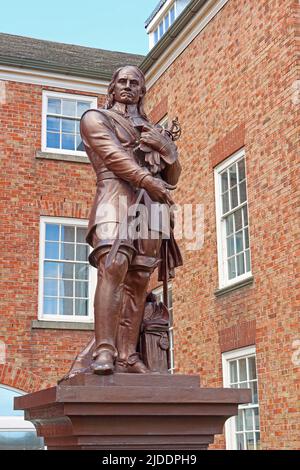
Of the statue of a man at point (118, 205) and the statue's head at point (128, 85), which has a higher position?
the statue's head at point (128, 85)

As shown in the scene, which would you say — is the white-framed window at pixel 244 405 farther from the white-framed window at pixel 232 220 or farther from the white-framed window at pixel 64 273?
the white-framed window at pixel 64 273

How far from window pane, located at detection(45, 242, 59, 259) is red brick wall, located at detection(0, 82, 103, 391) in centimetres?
24

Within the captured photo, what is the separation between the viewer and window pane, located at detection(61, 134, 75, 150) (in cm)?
1478

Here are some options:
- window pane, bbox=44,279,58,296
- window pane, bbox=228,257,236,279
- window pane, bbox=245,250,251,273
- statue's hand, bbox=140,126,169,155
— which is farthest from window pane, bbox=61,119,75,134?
statue's hand, bbox=140,126,169,155

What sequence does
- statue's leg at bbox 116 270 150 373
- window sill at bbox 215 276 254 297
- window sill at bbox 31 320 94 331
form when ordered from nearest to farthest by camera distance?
statue's leg at bbox 116 270 150 373 < window sill at bbox 215 276 254 297 < window sill at bbox 31 320 94 331

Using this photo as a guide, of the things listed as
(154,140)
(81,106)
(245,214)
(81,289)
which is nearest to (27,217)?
(81,289)

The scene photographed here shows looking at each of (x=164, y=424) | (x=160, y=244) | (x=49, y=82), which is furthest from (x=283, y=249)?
(x=49, y=82)

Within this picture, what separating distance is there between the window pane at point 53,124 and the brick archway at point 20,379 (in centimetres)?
502

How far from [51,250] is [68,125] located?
282cm

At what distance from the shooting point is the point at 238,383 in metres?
10.1

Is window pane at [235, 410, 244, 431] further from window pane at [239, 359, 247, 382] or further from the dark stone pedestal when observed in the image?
the dark stone pedestal

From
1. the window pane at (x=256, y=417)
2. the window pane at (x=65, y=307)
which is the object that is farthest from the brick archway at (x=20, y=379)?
the window pane at (x=256, y=417)

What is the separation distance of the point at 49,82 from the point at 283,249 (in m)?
7.76

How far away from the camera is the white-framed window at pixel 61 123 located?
1467cm
